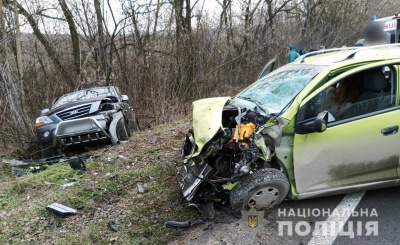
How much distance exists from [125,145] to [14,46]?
6438mm

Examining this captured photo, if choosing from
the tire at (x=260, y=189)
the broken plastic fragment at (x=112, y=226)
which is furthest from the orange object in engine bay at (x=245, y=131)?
the broken plastic fragment at (x=112, y=226)

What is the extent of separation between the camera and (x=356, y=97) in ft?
12.2

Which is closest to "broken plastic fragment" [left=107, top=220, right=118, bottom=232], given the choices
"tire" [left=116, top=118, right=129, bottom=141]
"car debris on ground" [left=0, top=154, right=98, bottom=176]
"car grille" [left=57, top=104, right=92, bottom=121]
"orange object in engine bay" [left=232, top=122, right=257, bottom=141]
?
"orange object in engine bay" [left=232, top=122, right=257, bottom=141]

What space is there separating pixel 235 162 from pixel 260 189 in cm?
38

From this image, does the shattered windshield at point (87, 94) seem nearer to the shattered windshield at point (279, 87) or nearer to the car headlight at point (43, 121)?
the car headlight at point (43, 121)

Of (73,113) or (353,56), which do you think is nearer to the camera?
(353,56)

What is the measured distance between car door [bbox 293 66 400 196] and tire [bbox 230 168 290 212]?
20cm

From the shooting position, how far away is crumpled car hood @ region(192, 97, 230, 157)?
3.38 meters

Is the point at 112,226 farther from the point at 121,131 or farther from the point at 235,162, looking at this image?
the point at 121,131

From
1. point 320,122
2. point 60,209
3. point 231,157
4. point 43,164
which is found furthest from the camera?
point 43,164

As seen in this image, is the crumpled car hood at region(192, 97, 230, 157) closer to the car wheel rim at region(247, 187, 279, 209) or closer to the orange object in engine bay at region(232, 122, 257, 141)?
the orange object in engine bay at region(232, 122, 257, 141)

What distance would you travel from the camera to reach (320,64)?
384cm

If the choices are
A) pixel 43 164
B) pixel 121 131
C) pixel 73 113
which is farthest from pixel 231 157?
pixel 73 113

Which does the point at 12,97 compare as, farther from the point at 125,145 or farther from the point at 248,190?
the point at 248,190
